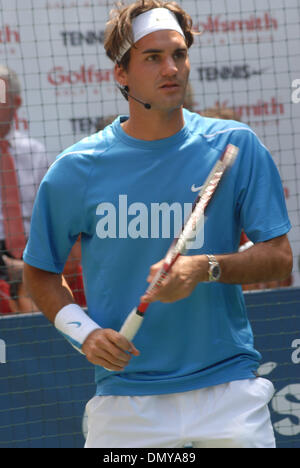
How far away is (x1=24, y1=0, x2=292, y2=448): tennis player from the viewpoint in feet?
9.23

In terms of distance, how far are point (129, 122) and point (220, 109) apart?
2.50 metres

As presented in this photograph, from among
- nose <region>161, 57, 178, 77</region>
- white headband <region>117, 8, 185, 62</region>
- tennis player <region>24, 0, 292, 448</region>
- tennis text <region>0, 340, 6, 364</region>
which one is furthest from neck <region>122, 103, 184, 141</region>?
tennis text <region>0, 340, 6, 364</region>

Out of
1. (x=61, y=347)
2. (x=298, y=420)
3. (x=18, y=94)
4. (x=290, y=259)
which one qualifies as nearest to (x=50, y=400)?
(x=61, y=347)

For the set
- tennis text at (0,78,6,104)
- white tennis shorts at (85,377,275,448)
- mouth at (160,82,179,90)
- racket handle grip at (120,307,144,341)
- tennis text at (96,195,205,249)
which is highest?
mouth at (160,82,179,90)

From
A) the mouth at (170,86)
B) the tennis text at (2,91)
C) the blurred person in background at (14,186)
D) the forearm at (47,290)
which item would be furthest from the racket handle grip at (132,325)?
the tennis text at (2,91)

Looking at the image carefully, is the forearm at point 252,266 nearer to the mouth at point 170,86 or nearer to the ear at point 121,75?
the mouth at point 170,86

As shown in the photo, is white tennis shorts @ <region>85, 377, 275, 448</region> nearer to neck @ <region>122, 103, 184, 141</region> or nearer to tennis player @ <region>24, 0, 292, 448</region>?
tennis player @ <region>24, 0, 292, 448</region>

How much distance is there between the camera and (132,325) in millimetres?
2717

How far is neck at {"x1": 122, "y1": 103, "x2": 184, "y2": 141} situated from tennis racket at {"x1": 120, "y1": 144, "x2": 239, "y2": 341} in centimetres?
26

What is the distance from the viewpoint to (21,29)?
5.80 metres

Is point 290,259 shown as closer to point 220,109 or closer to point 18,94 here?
point 220,109

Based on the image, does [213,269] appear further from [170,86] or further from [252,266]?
[170,86]
